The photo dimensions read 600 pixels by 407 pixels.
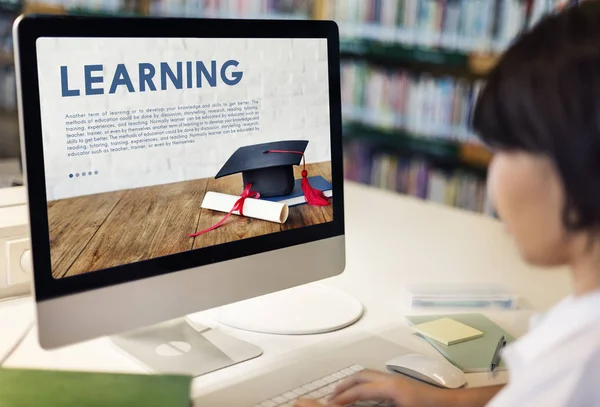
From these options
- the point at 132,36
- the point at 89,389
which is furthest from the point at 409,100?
the point at 89,389

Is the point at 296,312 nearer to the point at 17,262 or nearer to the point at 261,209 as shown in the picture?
the point at 261,209

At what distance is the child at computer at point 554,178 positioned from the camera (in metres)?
0.59

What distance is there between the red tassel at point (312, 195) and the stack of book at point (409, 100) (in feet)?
5.35

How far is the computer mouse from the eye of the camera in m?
0.91

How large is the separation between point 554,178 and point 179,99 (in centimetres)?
49

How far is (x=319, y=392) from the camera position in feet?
2.88

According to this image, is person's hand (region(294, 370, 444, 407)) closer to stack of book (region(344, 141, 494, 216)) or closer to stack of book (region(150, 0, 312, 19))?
stack of book (region(344, 141, 494, 216))

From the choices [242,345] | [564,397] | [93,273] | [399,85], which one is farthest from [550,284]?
[399,85]

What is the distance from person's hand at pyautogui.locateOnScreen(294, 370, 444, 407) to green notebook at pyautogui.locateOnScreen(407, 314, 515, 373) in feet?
0.45

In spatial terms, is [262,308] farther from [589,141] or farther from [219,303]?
[589,141]

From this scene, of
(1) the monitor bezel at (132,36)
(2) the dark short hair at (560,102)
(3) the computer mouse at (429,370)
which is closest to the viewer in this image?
(2) the dark short hair at (560,102)

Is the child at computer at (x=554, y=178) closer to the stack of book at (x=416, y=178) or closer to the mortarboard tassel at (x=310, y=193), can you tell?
the mortarboard tassel at (x=310, y=193)

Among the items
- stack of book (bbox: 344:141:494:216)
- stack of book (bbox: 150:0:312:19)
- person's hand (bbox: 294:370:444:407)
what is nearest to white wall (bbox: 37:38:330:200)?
person's hand (bbox: 294:370:444:407)

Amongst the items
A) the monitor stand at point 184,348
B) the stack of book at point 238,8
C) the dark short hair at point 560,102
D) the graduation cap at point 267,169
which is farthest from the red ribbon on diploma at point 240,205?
the stack of book at point 238,8
